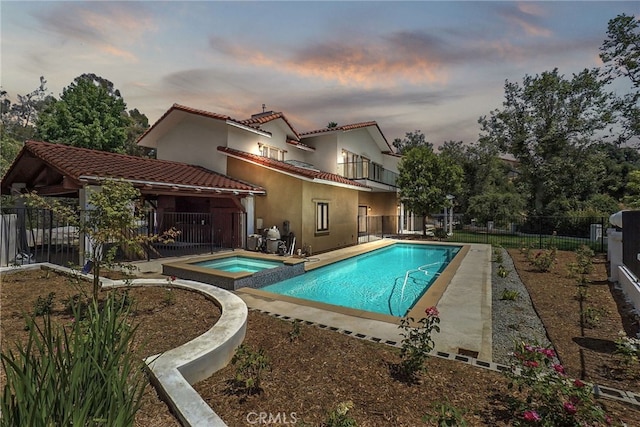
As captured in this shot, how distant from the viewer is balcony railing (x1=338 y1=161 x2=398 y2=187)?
20917mm

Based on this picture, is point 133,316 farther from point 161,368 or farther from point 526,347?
point 526,347

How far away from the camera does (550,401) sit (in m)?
2.83

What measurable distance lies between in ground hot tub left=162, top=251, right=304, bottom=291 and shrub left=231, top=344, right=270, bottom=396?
4.75 metres

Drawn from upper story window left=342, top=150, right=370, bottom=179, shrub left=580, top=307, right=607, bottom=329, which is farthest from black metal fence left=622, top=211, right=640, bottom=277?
upper story window left=342, top=150, right=370, bottom=179

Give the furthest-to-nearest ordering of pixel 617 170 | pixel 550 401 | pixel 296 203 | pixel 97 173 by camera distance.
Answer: pixel 617 170
pixel 296 203
pixel 97 173
pixel 550 401

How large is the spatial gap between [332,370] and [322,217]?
11.9m

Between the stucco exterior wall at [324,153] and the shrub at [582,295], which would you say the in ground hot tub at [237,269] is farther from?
the stucco exterior wall at [324,153]

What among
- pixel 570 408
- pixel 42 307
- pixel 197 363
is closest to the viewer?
pixel 570 408

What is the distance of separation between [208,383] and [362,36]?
1099 centimetres

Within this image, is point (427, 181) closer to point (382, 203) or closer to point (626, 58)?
point (382, 203)

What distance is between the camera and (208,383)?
3707mm

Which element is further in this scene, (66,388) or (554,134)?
(554,134)

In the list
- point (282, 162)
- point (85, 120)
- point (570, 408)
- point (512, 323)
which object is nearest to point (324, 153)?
point (282, 162)

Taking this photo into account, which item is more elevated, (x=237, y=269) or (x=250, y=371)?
(x=250, y=371)
